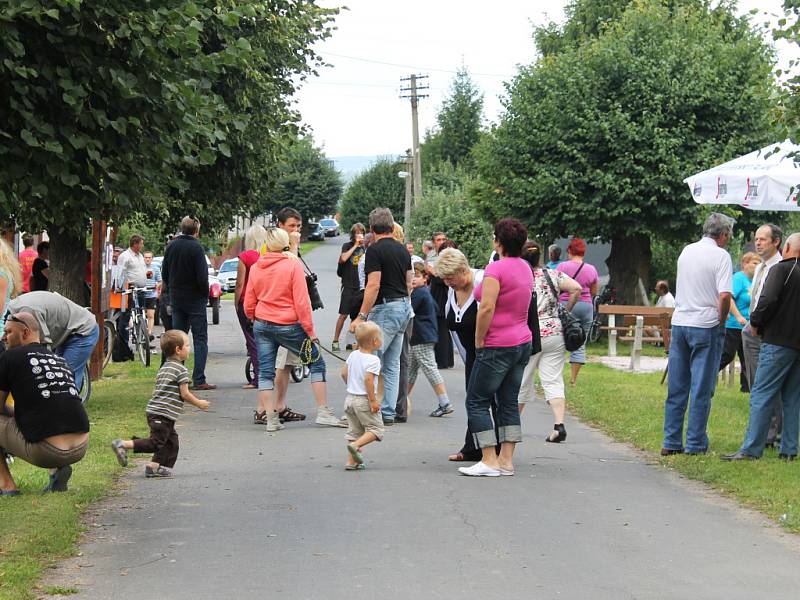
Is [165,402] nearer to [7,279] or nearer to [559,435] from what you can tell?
[7,279]

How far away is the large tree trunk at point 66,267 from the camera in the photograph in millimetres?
17547

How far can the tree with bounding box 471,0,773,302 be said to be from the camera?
85.8 ft

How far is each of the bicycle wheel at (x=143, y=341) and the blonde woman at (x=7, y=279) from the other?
9558mm

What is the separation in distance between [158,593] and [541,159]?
22.3m

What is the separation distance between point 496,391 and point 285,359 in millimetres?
3185

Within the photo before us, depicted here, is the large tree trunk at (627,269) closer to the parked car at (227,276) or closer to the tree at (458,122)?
the parked car at (227,276)

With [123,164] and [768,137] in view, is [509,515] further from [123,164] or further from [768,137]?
[768,137]

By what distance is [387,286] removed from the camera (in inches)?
465

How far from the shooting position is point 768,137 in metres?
26.5

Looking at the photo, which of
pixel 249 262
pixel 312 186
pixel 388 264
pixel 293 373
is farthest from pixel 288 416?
pixel 312 186

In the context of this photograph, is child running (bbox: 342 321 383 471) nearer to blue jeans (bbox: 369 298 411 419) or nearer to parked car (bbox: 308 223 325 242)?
blue jeans (bbox: 369 298 411 419)

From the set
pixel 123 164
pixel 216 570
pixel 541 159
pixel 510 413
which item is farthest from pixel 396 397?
pixel 541 159

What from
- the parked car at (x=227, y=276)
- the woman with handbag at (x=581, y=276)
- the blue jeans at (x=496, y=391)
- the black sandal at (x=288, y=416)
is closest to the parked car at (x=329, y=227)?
the parked car at (x=227, y=276)

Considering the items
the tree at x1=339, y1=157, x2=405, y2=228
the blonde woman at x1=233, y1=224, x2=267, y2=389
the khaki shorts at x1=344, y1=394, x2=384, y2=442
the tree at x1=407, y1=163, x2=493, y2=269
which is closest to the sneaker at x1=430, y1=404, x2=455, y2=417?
the blonde woman at x1=233, y1=224, x2=267, y2=389
